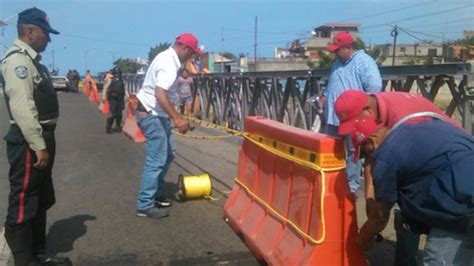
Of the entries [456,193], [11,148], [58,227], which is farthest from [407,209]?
[58,227]

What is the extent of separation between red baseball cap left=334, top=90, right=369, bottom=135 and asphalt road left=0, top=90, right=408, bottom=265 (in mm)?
1828

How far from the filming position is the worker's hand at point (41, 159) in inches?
165

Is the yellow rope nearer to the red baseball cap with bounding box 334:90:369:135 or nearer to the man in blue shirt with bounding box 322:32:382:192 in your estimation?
the red baseball cap with bounding box 334:90:369:135

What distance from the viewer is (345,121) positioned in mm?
3232

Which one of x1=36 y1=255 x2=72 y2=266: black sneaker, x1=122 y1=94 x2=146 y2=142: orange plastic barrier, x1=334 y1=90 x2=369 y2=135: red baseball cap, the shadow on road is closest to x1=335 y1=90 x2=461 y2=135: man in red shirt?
x1=334 y1=90 x2=369 y2=135: red baseball cap

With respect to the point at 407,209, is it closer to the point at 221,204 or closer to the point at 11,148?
the point at 11,148

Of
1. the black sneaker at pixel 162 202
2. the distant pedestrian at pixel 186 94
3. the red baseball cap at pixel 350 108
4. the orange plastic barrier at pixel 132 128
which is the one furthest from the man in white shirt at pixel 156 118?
the distant pedestrian at pixel 186 94

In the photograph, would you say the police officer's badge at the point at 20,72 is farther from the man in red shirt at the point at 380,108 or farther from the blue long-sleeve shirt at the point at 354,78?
the blue long-sleeve shirt at the point at 354,78

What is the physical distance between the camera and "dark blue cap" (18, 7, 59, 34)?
427 centimetres

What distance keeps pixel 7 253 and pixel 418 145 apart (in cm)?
371

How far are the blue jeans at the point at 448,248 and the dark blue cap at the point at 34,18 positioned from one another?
317cm

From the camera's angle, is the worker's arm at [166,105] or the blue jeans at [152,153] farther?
the blue jeans at [152,153]

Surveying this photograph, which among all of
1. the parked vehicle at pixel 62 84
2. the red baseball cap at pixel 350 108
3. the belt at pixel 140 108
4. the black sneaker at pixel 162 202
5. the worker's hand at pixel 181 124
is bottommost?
the parked vehicle at pixel 62 84

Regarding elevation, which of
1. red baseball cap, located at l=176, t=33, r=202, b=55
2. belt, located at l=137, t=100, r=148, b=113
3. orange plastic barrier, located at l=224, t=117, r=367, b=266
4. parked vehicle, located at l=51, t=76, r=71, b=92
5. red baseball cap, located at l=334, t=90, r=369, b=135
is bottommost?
parked vehicle, located at l=51, t=76, r=71, b=92
